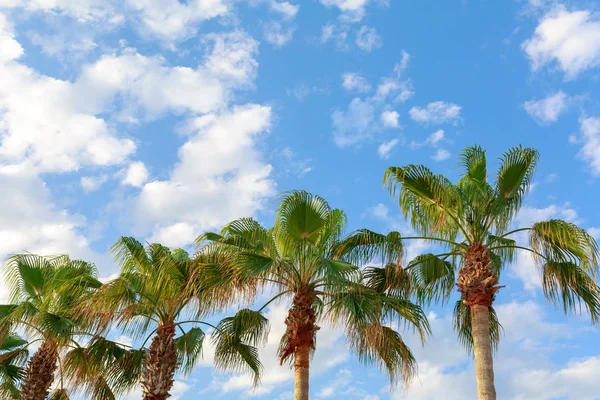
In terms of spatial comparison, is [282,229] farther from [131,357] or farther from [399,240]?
[131,357]

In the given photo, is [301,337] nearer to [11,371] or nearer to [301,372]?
[301,372]

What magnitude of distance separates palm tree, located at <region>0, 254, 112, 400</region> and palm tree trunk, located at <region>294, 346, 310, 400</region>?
5124 mm

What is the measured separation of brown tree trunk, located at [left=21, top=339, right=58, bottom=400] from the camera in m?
17.0

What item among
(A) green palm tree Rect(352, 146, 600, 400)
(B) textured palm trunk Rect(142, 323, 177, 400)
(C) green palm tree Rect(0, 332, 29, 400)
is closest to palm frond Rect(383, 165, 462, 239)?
(A) green palm tree Rect(352, 146, 600, 400)

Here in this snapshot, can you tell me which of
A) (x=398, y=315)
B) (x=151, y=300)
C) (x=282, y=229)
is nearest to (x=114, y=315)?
(x=151, y=300)

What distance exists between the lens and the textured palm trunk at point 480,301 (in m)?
12.8

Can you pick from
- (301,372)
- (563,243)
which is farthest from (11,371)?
(563,243)

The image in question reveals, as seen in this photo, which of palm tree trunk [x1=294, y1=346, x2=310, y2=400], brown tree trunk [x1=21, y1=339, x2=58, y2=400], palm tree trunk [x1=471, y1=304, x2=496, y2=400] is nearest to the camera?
palm tree trunk [x1=471, y1=304, x2=496, y2=400]

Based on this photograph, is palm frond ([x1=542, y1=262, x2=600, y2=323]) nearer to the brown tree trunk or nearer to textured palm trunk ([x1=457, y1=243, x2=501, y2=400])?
textured palm trunk ([x1=457, y1=243, x2=501, y2=400])

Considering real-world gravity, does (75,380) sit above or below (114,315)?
below

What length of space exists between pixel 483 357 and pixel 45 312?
976 centimetres

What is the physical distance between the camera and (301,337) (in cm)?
1433

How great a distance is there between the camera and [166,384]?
1539 centimetres

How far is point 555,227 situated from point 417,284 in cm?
362
